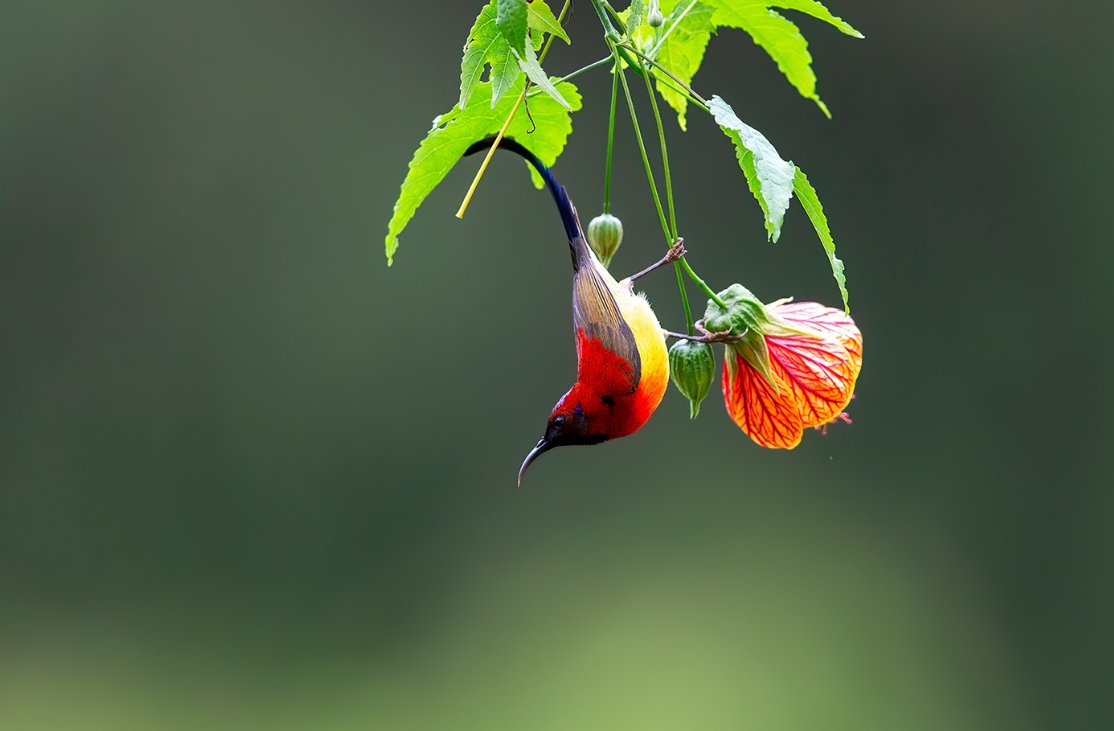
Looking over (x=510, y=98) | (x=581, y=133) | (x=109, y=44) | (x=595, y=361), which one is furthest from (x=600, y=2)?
(x=109, y=44)

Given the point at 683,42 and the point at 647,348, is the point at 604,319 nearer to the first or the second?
the point at 647,348

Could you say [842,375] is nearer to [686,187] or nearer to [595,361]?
[595,361]

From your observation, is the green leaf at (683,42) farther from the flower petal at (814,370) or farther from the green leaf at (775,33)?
the flower petal at (814,370)

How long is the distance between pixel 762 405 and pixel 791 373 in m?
0.03

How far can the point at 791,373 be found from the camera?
2.62ft

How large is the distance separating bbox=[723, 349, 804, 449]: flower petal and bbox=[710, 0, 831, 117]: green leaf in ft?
0.62

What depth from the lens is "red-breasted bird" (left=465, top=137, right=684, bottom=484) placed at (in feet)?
2.61

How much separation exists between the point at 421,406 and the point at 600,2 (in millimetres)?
2444

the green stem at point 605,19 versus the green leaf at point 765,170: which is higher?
the green stem at point 605,19

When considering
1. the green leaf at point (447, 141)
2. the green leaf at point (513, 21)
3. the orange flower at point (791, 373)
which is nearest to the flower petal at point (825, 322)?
the orange flower at point (791, 373)

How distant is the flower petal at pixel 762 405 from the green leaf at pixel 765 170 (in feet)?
0.70

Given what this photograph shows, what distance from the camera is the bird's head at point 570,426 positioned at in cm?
80

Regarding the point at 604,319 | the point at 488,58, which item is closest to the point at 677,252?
the point at 604,319

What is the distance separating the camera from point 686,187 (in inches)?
121
